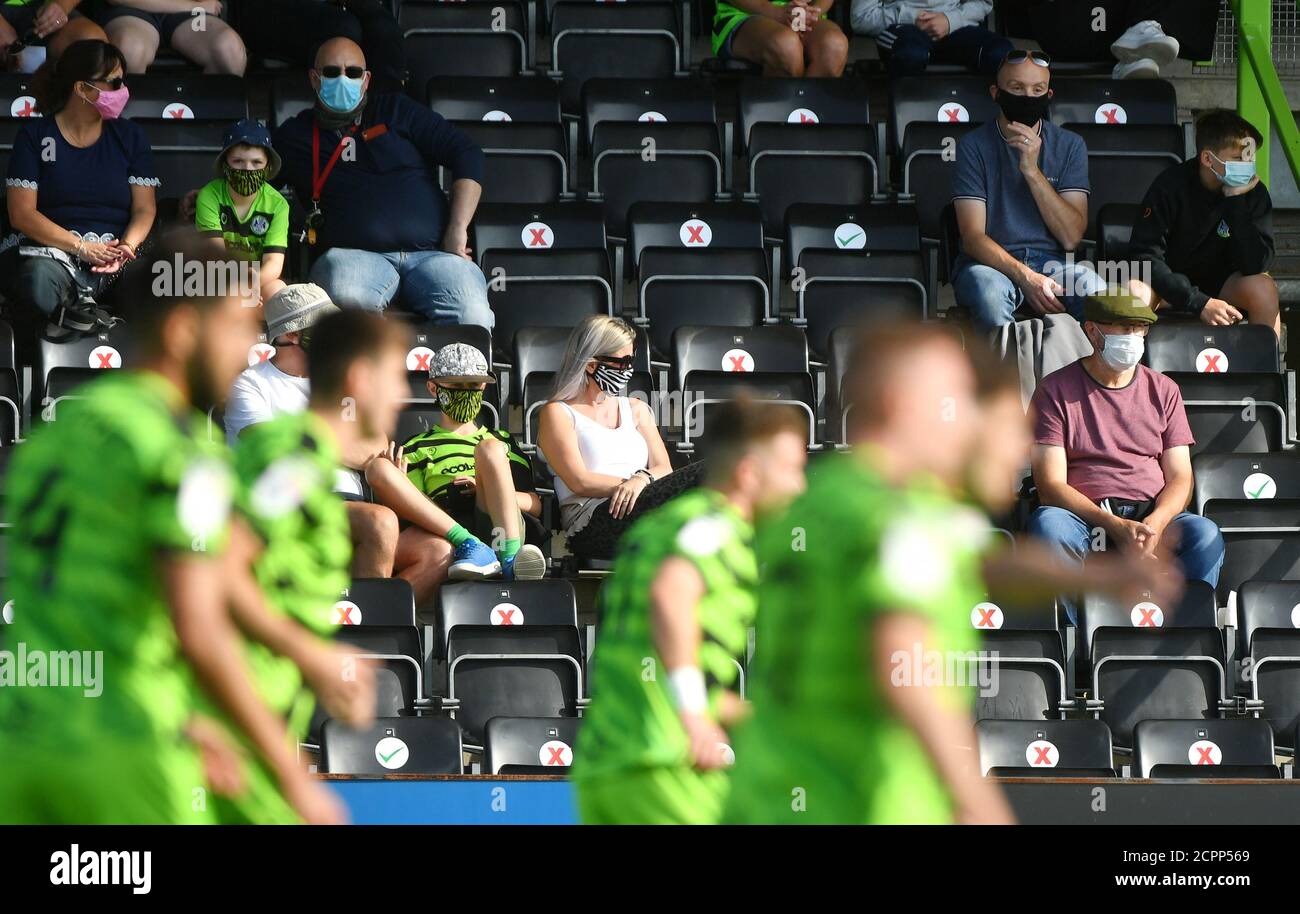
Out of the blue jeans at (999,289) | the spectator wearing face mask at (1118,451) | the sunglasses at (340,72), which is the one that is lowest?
the spectator wearing face mask at (1118,451)

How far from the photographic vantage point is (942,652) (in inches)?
123

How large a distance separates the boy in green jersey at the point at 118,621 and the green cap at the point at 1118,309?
481 cm

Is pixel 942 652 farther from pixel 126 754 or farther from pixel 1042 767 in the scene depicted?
pixel 1042 767

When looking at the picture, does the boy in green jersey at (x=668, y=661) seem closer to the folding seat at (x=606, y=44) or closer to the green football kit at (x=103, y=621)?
the green football kit at (x=103, y=621)

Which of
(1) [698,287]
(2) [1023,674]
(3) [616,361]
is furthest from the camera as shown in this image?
(1) [698,287]

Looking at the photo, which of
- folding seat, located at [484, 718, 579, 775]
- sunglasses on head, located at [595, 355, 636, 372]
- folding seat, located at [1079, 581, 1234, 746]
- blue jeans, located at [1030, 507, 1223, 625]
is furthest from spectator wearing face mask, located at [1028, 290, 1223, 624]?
folding seat, located at [484, 718, 579, 775]

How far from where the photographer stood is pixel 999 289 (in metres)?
8.13

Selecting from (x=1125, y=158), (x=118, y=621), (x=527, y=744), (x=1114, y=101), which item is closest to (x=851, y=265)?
(x=1125, y=158)

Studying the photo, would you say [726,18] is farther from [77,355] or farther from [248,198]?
[77,355]

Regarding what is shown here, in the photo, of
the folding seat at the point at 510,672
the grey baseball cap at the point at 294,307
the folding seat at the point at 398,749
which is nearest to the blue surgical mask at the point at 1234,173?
the folding seat at the point at 510,672

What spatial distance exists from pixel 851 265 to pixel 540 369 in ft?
4.73

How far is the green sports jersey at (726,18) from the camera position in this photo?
9820mm
